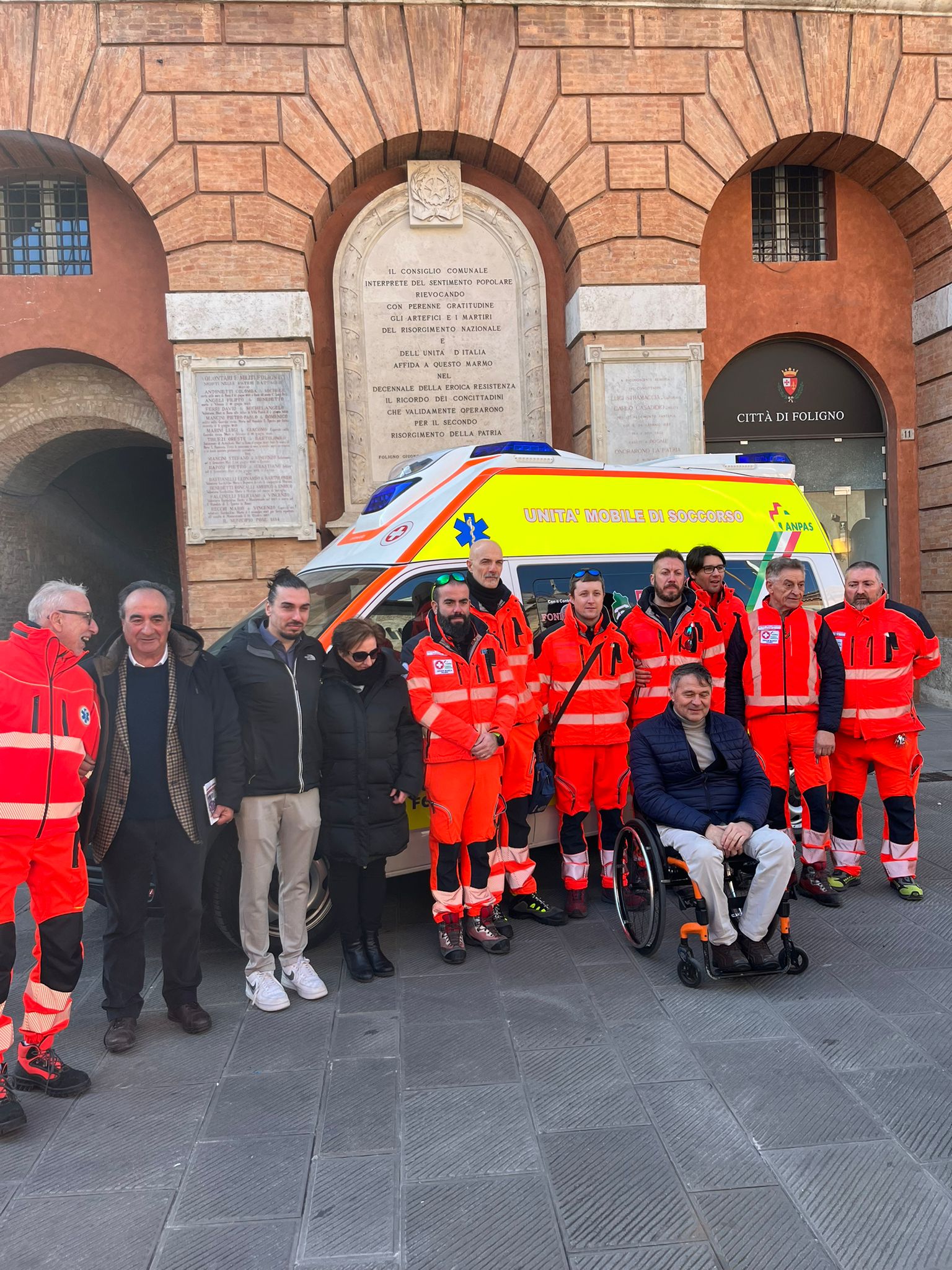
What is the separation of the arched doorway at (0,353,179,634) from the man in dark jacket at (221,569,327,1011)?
25.1 feet

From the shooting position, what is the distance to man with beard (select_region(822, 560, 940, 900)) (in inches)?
203

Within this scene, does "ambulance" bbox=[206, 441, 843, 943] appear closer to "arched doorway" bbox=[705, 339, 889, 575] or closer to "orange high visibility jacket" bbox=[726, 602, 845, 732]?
"orange high visibility jacket" bbox=[726, 602, 845, 732]

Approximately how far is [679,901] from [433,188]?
894 centimetres

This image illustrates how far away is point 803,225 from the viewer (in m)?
11.7

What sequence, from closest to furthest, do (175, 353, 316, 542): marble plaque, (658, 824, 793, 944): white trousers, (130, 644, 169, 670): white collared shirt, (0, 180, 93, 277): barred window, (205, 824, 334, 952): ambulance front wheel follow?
(130, 644, 169, 670): white collared shirt < (658, 824, 793, 944): white trousers < (205, 824, 334, 952): ambulance front wheel < (175, 353, 316, 542): marble plaque < (0, 180, 93, 277): barred window

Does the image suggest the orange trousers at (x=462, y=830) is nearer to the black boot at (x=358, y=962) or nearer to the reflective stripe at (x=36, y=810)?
the black boot at (x=358, y=962)

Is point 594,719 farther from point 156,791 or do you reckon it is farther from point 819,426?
point 819,426

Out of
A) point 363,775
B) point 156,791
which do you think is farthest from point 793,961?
point 156,791

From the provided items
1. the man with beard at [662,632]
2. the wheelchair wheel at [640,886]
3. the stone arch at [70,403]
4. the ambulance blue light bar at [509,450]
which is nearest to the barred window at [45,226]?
the stone arch at [70,403]

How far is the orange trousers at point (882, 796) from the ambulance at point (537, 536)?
1192 mm

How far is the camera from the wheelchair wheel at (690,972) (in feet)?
13.2

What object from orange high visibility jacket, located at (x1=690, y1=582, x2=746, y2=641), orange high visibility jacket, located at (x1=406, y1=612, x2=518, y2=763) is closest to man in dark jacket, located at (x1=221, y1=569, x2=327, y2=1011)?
orange high visibility jacket, located at (x1=406, y1=612, x2=518, y2=763)

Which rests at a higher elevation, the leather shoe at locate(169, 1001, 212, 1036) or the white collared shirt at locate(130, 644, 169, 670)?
the white collared shirt at locate(130, 644, 169, 670)

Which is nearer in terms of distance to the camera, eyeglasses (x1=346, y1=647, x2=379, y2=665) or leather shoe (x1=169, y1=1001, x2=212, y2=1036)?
leather shoe (x1=169, y1=1001, x2=212, y2=1036)
